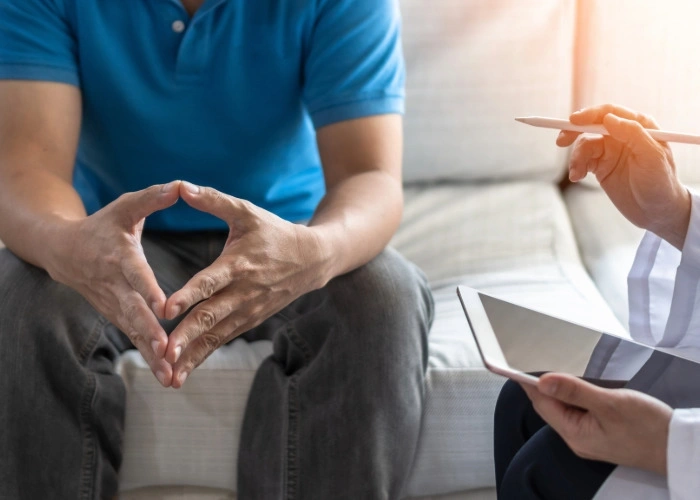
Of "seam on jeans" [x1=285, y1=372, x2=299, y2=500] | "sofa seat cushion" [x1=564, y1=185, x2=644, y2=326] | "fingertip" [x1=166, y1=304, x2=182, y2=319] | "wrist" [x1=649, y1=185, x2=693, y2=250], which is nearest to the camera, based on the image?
"fingertip" [x1=166, y1=304, x2=182, y2=319]

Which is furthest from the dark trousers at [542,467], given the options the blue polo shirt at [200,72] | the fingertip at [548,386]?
the blue polo shirt at [200,72]

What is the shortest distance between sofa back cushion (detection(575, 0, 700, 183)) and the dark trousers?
799 mm

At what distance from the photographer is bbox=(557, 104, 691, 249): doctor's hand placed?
841 millimetres

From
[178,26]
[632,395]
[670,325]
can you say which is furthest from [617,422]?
[178,26]

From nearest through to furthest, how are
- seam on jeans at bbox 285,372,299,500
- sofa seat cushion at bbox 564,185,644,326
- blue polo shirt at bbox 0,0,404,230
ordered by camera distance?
1. seam on jeans at bbox 285,372,299,500
2. blue polo shirt at bbox 0,0,404,230
3. sofa seat cushion at bbox 564,185,644,326

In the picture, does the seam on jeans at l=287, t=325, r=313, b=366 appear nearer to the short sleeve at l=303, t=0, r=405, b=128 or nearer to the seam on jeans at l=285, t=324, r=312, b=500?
the seam on jeans at l=285, t=324, r=312, b=500

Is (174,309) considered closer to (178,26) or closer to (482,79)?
(178,26)

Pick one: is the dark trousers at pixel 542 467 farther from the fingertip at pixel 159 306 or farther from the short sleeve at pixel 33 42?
the short sleeve at pixel 33 42

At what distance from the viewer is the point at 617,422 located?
0.68m

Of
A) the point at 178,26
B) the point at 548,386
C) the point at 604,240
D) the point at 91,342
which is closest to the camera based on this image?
the point at 548,386

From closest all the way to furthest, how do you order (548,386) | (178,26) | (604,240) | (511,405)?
(548,386) → (511,405) → (178,26) → (604,240)

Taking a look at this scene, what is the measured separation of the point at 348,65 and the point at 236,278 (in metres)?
0.39

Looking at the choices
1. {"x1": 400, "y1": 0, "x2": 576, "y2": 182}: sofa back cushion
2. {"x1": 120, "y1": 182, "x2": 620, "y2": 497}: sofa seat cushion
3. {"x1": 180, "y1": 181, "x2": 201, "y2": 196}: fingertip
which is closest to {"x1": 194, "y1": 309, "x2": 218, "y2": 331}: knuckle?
{"x1": 180, "y1": 181, "x2": 201, "y2": 196}: fingertip

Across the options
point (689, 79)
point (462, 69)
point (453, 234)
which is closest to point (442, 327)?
point (453, 234)
